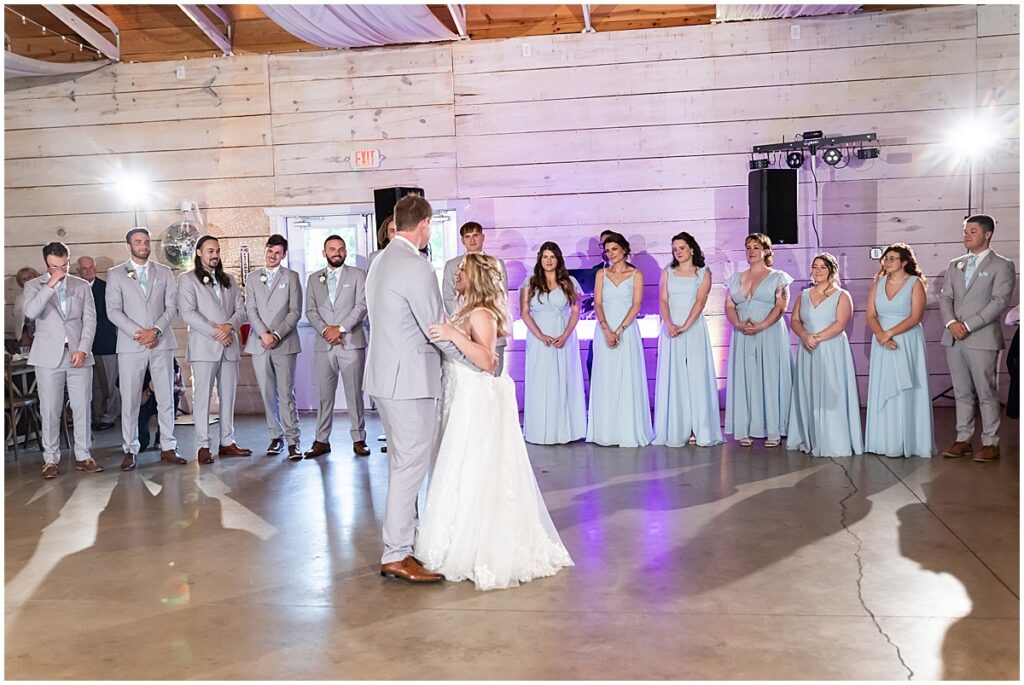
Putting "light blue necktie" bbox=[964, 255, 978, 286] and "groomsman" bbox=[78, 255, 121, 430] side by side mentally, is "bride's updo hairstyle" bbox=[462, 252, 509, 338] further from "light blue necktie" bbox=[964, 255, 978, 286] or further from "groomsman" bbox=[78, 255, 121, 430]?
"groomsman" bbox=[78, 255, 121, 430]

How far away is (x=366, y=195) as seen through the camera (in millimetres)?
9148

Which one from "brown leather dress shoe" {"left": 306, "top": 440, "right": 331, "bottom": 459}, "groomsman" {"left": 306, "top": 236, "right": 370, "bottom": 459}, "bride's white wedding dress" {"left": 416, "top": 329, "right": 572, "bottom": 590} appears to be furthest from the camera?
"groomsman" {"left": 306, "top": 236, "right": 370, "bottom": 459}

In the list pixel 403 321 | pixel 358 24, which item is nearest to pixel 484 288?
pixel 403 321

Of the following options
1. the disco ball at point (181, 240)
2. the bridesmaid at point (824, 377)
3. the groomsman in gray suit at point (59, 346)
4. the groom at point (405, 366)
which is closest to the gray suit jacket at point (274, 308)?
the groomsman in gray suit at point (59, 346)

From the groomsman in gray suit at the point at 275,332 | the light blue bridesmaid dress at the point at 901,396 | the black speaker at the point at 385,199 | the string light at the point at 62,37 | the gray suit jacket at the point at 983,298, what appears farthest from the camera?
the string light at the point at 62,37

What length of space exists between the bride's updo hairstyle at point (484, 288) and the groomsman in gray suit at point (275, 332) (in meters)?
3.49

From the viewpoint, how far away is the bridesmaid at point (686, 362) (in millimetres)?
6996

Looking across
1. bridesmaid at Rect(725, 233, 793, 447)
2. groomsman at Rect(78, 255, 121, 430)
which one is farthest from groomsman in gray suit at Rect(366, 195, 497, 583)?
groomsman at Rect(78, 255, 121, 430)

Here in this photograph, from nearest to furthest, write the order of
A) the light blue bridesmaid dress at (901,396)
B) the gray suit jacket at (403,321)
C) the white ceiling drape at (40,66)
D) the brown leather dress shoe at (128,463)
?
1. the gray suit jacket at (403,321)
2. the light blue bridesmaid dress at (901,396)
3. the brown leather dress shoe at (128,463)
4. the white ceiling drape at (40,66)

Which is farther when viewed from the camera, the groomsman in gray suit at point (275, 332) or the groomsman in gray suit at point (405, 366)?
the groomsman in gray suit at point (275, 332)

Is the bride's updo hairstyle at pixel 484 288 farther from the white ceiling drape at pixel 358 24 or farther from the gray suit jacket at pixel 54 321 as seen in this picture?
the white ceiling drape at pixel 358 24

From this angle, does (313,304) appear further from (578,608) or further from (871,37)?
(871,37)

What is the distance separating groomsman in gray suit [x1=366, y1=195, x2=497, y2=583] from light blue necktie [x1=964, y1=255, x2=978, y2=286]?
403 centimetres

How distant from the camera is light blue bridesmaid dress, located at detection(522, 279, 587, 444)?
7.22 metres
